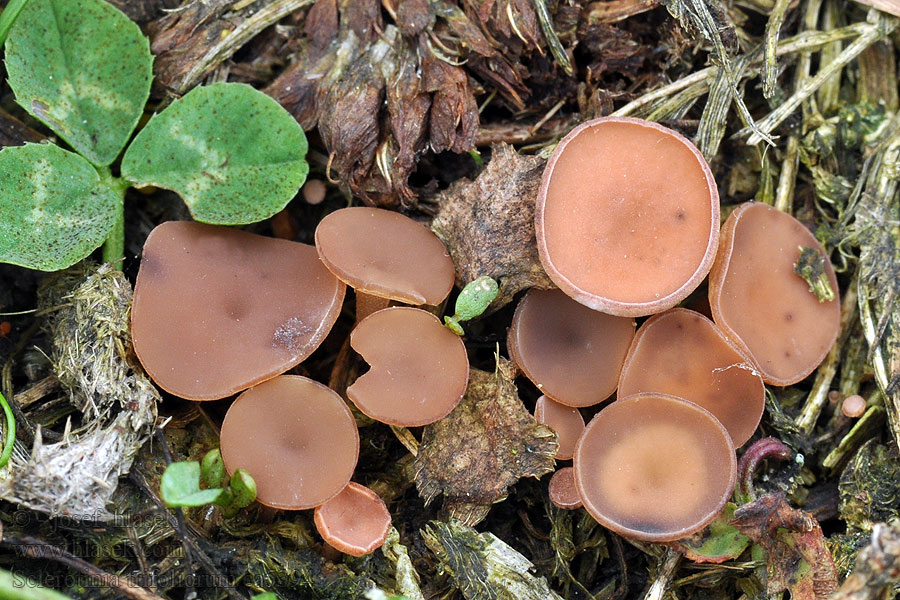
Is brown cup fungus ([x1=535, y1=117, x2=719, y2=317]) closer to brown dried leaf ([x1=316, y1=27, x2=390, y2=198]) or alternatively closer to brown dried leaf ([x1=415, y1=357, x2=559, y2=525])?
brown dried leaf ([x1=415, y1=357, x2=559, y2=525])

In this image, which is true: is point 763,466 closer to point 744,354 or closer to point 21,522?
point 744,354

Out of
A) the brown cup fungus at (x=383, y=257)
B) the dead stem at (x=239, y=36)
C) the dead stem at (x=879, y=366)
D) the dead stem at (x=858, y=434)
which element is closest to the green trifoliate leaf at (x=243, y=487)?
the brown cup fungus at (x=383, y=257)

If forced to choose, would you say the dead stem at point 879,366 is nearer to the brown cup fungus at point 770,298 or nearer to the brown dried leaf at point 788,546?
the brown cup fungus at point 770,298

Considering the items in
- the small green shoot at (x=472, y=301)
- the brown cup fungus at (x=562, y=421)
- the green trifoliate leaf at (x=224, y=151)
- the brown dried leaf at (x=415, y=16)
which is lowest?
the brown cup fungus at (x=562, y=421)

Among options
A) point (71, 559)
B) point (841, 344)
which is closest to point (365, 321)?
point (71, 559)

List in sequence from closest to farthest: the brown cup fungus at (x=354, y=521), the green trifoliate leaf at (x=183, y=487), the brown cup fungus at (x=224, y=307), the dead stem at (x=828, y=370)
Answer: the green trifoliate leaf at (x=183, y=487) → the brown cup fungus at (x=354, y=521) → the brown cup fungus at (x=224, y=307) → the dead stem at (x=828, y=370)

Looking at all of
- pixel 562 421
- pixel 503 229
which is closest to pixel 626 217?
pixel 503 229
